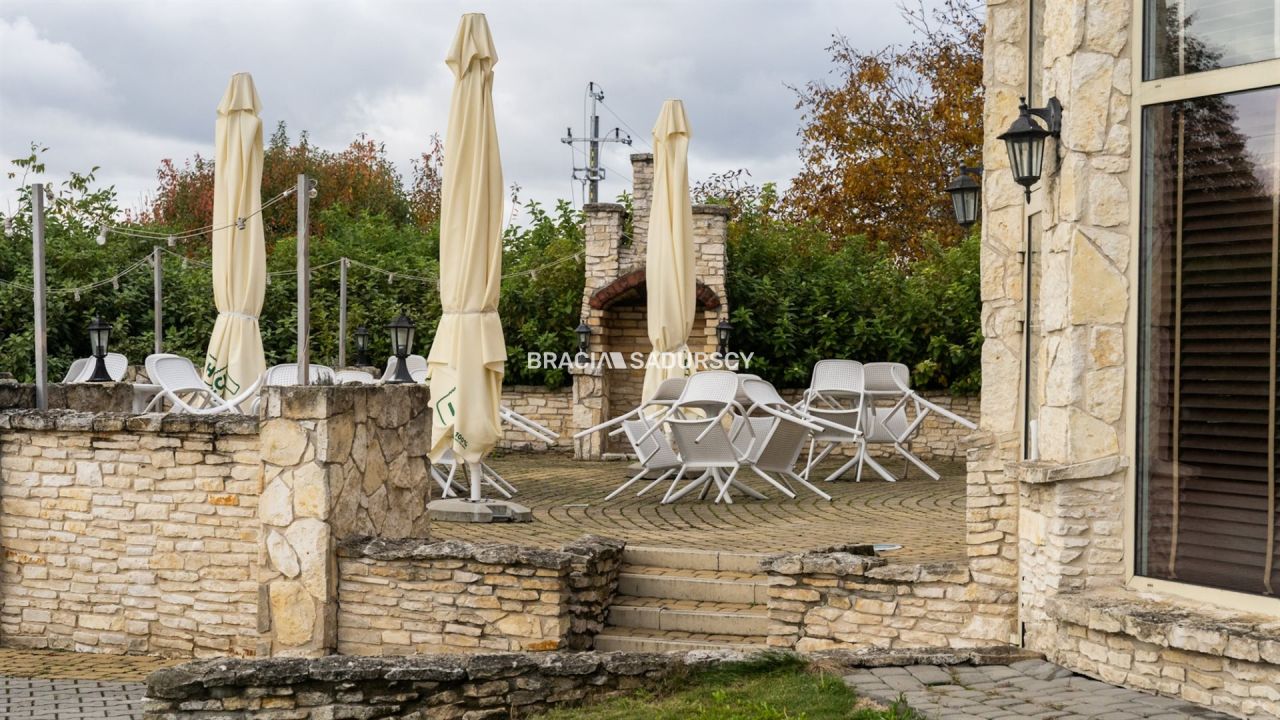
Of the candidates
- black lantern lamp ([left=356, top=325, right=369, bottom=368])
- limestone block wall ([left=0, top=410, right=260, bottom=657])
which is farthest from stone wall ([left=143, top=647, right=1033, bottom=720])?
black lantern lamp ([left=356, top=325, right=369, bottom=368])

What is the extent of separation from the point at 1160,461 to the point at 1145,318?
1.98 feet

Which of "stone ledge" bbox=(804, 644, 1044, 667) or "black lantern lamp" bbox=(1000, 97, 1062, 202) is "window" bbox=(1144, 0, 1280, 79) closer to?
"black lantern lamp" bbox=(1000, 97, 1062, 202)

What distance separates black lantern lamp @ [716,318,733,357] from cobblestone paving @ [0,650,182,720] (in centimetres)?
863

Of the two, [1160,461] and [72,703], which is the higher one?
[1160,461]

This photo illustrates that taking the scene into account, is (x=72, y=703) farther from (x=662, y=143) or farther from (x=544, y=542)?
(x=662, y=143)

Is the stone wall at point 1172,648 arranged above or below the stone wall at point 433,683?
above

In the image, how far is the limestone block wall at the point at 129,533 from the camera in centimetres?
761

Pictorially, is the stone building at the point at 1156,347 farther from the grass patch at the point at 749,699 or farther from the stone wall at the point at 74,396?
the stone wall at the point at 74,396

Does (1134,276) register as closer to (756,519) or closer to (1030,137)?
(1030,137)

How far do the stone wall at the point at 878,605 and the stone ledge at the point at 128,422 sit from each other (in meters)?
3.03

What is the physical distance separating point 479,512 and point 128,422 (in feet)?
8.45

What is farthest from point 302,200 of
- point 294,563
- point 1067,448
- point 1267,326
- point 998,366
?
point 1267,326

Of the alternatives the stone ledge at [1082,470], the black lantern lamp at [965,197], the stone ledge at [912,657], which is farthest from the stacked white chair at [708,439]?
the stone ledge at [1082,470]

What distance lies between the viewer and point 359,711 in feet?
19.1
